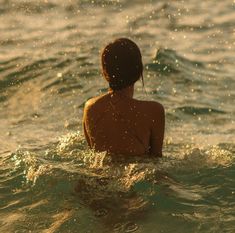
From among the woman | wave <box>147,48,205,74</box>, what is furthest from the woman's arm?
wave <box>147,48,205,74</box>

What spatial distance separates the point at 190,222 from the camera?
19.3 feet

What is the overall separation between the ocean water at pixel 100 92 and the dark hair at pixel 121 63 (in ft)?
2.43

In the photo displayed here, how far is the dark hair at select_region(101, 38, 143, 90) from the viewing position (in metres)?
6.14

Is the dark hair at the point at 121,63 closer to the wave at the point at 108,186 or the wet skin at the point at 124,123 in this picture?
the wet skin at the point at 124,123

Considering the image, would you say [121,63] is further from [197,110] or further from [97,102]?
[197,110]

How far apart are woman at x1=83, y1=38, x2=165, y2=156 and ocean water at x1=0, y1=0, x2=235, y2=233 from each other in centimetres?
17

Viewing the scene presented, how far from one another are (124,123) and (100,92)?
3.94 metres

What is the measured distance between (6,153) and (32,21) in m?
6.91

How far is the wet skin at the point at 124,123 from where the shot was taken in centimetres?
625

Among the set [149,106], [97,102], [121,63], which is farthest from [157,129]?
[121,63]

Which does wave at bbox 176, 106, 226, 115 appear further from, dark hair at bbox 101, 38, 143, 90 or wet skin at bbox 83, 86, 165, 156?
dark hair at bbox 101, 38, 143, 90

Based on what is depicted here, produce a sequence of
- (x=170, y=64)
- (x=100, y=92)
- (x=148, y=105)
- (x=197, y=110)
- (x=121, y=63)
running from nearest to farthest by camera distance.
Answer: (x=121, y=63)
(x=148, y=105)
(x=197, y=110)
(x=100, y=92)
(x=170, y=64)

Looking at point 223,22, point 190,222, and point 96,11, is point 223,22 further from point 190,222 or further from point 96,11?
point 190,222

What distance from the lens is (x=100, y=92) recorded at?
10.2 metres
